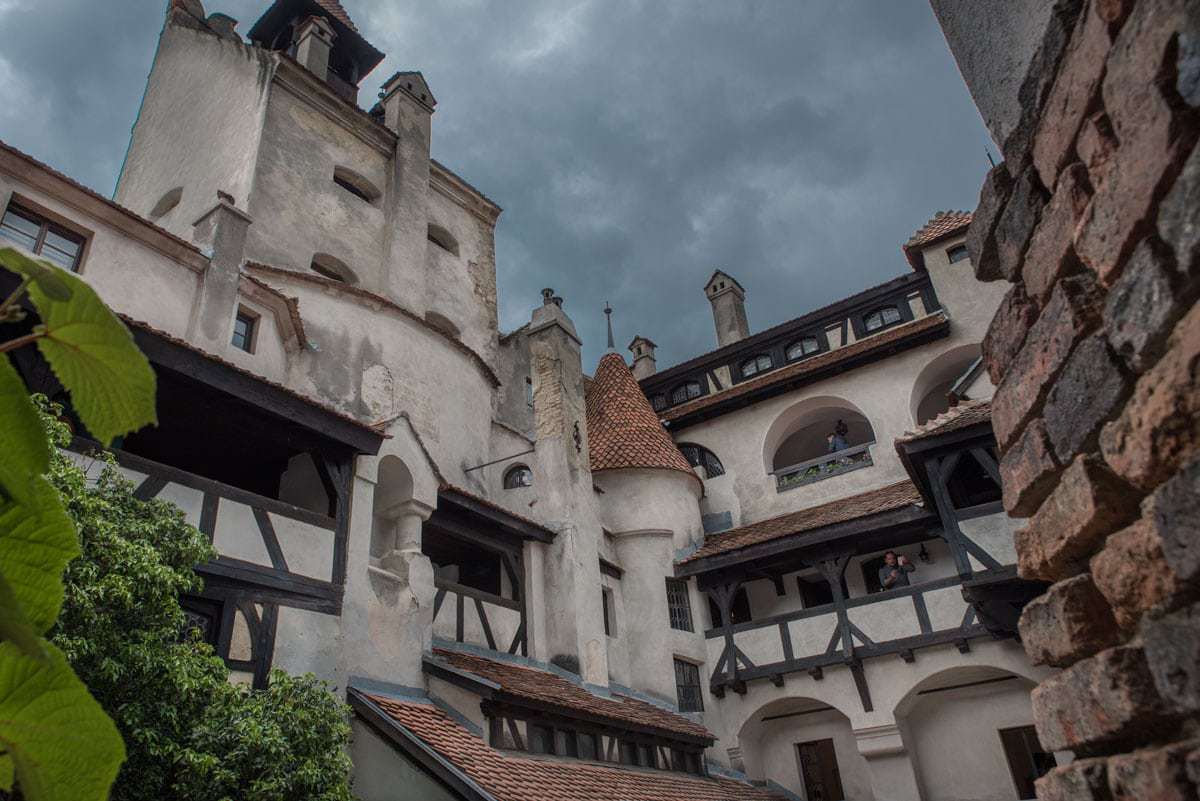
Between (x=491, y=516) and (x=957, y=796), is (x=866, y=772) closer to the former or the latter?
(x=957, y=796)

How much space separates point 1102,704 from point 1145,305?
1200 mm

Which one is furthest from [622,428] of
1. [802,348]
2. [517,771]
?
[517,771]

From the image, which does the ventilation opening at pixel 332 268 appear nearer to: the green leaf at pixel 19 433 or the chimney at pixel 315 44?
the chimney at pixel 315 44

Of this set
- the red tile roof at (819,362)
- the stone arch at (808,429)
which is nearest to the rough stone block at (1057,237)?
the red tile roof at (819,362)

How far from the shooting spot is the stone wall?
2.20 meters

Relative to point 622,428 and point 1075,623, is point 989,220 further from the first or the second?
point 622,428

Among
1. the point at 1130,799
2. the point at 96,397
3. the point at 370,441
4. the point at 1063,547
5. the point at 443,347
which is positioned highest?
the point at 443,347

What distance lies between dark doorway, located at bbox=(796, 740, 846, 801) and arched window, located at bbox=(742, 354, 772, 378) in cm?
973

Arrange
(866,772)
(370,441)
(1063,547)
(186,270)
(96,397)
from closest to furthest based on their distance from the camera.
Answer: (96,397)
(1063,547)
(370,441)
(186,270)
(866,772)

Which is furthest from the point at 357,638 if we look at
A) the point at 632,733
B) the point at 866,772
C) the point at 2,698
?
the point at 866,772

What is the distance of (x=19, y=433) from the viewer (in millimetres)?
1226

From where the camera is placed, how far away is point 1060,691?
296 centimetres

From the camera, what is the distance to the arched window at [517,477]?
19141 mm

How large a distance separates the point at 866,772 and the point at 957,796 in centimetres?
181
